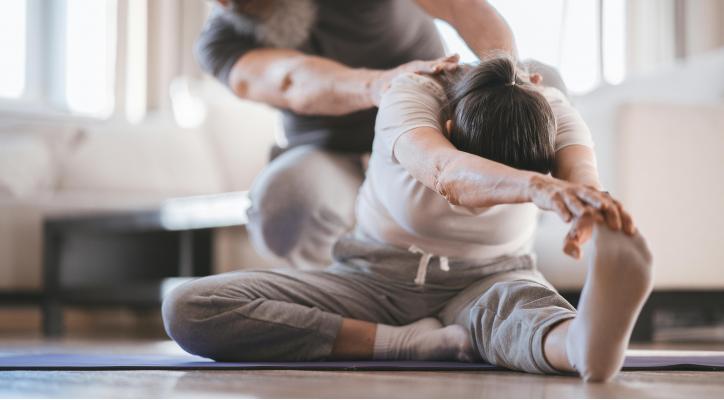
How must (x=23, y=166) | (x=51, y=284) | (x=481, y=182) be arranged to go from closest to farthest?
1. (x=481, y=182)
2. (x=51, y=284)
3. (x=23, y=166)

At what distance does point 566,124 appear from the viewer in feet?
3.79

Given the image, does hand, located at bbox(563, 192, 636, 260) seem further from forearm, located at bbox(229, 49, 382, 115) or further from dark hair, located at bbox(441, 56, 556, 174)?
forearm, located at bbox(229, 49, 382, 115)

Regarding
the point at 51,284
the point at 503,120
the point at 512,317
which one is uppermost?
the point at 503,120

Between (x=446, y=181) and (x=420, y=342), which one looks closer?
(x=446, y=181)

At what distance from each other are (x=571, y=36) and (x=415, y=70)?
1245mm

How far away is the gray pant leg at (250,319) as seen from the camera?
1.23 metres

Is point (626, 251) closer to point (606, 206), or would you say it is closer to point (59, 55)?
point (606, 206)

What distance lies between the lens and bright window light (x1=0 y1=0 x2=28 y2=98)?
4.37 meters

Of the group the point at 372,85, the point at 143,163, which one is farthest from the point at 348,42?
the point at 143,163

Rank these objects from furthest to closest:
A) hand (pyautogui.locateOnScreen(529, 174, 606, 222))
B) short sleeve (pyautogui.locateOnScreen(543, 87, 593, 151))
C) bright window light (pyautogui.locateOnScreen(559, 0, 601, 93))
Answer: bright window light (pyautogui.locateOnScreen(559, 0, 601, 93)), short sleeve (pyautogui.locateOnScreen(543, 87, 593, 151)), hand (pyautogui.locateOnScreen(529, 174, 606, 222))

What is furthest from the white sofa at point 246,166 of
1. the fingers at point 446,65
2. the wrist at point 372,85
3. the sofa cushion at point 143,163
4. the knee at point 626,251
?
the knee at point 626,251

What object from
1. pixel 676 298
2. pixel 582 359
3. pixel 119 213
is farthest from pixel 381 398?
pixel 119 213

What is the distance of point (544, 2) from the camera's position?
60.4 inches

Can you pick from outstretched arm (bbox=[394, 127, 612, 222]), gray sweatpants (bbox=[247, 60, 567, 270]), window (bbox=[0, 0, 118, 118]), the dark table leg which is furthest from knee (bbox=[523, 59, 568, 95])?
window (bbox=[0, 0, 118, 118])
